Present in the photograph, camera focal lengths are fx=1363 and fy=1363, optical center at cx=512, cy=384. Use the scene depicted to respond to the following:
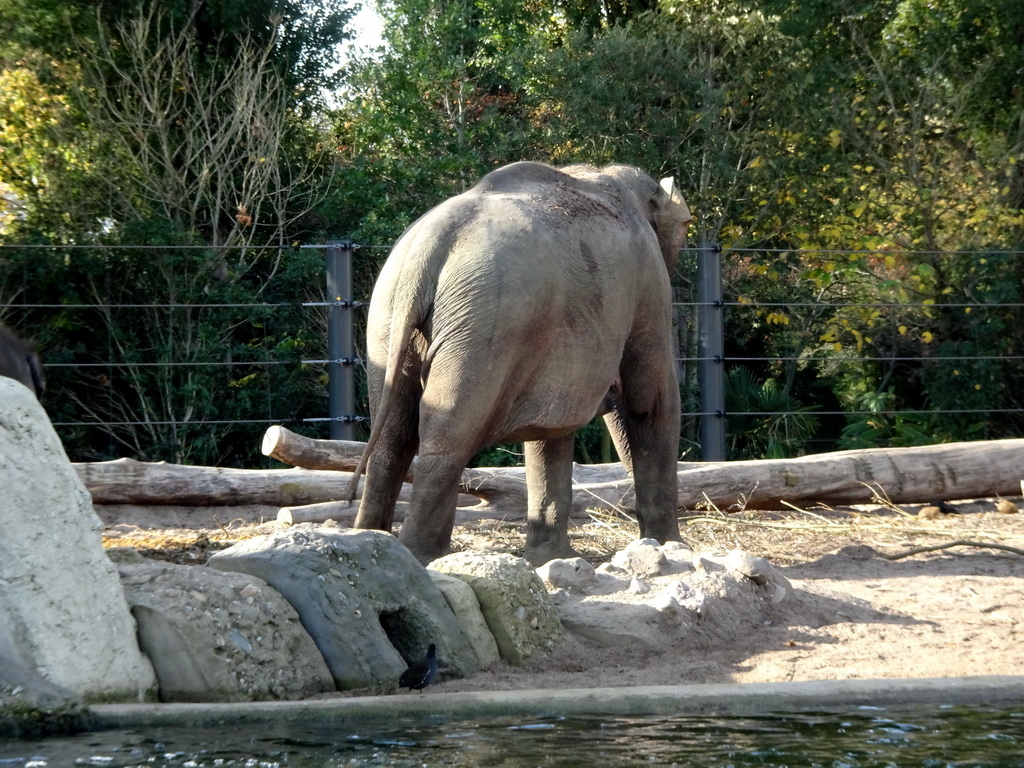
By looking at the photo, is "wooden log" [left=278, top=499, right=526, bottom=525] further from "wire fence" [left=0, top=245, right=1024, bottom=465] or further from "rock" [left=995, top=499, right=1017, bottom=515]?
"rock" [left=995, top=499, right=1017, bottom=515]

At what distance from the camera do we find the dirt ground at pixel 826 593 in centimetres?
433

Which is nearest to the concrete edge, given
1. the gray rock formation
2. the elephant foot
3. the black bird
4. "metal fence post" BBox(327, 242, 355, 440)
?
the black bird

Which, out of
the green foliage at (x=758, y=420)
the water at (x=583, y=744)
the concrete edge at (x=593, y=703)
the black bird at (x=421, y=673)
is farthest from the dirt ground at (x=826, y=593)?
the green foliage at (x=758, y=420)

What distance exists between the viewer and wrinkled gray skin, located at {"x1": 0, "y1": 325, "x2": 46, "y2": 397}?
655 cm

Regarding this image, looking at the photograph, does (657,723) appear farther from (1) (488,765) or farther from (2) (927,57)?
(2) (927,57)

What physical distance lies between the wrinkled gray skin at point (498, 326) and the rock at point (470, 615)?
0.88m

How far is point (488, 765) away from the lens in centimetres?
310

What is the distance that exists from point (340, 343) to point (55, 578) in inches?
233

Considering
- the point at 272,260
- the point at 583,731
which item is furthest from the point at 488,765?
the point at 272,260

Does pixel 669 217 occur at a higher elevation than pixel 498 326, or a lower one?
higher

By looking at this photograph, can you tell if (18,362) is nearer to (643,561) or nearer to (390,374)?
(390,374)

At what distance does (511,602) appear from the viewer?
4527 millimetres

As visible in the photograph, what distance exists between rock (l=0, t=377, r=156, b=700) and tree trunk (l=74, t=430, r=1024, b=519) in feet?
12.1

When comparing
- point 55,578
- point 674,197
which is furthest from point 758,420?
point 55,578
